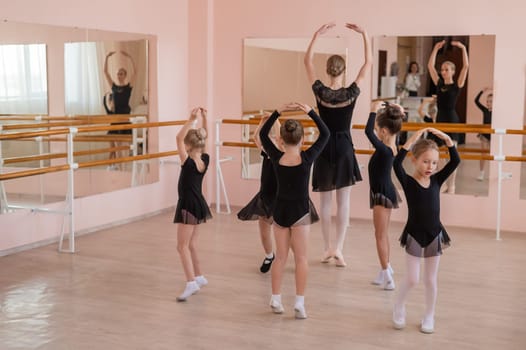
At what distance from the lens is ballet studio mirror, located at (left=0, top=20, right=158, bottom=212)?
555cm

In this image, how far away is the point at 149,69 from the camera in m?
7.18

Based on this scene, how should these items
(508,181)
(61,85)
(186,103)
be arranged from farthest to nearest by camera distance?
(186,103)
(508,181)
(61,85)

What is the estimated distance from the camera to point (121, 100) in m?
6.76

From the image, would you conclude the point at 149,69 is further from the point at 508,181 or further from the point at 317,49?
the point at 508,181

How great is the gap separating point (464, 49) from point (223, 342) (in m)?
4.23

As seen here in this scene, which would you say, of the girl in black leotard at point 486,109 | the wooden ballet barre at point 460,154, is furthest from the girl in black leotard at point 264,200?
the girl in black leotard at point 486,109

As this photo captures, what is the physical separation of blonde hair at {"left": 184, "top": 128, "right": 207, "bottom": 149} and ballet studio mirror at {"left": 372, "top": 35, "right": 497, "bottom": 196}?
10.3ft

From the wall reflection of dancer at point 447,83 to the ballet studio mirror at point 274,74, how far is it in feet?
3.08

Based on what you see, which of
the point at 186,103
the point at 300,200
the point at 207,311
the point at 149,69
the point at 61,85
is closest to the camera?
the point at 300,200

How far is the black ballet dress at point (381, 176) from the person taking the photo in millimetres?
4555

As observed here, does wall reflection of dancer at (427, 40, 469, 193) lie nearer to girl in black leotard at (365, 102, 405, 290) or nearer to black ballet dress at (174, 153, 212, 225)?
girl in black leotard at (365, 102, 405, 290)

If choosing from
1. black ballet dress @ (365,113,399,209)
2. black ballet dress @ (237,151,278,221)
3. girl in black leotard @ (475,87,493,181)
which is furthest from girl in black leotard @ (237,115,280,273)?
girl in black leotard @ (475,87,493,181)

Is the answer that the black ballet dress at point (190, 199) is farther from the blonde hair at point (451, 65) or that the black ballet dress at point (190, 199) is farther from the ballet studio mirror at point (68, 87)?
the blonde hair at point (451, 65)

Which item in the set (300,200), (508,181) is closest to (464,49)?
(508,181)
